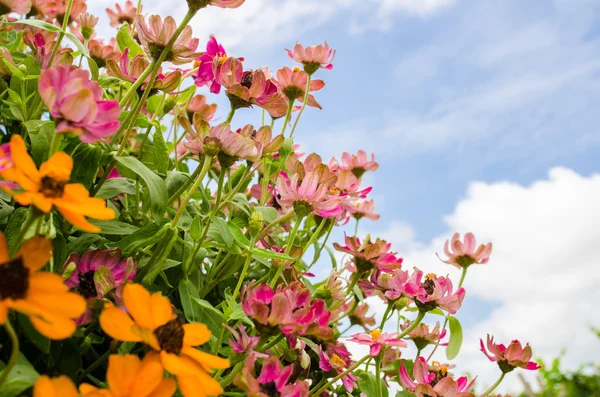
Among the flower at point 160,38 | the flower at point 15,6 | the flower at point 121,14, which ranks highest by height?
the flower at point 121,14

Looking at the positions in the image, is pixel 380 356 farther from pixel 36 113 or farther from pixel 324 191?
pixel 36 113

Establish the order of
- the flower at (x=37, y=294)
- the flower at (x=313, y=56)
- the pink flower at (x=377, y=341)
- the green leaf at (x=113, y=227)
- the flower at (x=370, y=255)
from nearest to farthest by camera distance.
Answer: the flower at (x=37, y=294)
the green leaf at (x=113, y=227)
the pink flower at (x=377, y=341)
the flower at (x=370, y=255)
the flower at (x=313, y=56)

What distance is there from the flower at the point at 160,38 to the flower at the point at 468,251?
72cm

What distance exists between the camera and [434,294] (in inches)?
34.7

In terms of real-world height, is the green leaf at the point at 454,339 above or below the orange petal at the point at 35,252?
above

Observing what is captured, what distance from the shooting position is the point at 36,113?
32.4 inches

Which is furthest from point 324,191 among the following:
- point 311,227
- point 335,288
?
point 311,227

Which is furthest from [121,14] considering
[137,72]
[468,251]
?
[468,251]

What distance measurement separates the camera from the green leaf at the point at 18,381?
1.42 feet

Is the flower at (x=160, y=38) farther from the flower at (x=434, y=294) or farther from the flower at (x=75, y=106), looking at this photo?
the flower at (x=434, y=294)

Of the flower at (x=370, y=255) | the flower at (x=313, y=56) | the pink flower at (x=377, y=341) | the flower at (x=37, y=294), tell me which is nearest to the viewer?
the flower at (x=37, y=294)

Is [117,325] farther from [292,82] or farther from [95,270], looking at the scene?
[292,82]

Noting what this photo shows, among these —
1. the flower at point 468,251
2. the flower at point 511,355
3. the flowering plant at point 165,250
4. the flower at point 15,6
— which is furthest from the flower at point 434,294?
the flower at point 15,6

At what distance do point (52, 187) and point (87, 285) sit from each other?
22 cm
